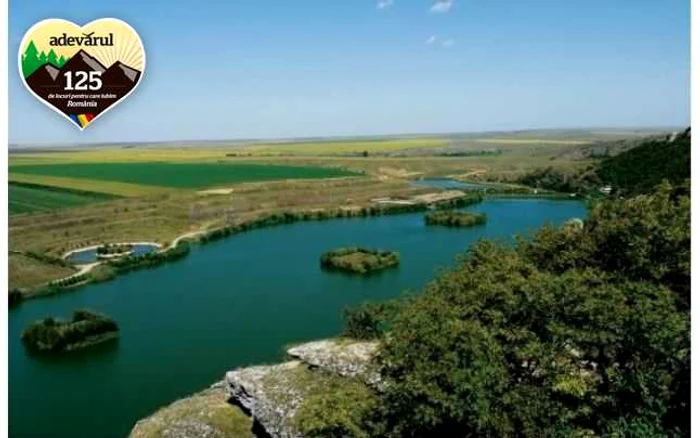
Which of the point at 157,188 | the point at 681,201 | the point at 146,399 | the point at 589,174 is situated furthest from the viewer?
the point at 589,174

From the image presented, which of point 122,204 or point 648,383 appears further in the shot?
point 122,204

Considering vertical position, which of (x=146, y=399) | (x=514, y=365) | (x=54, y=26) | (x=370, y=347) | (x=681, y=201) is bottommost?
(x=146, y=399)

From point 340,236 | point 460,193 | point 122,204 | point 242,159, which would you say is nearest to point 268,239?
point 340,236

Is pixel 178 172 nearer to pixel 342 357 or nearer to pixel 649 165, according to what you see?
pixel 649 165

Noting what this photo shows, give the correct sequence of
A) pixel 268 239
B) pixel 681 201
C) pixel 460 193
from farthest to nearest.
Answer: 1. pixel 460 193
2. pixel 268 239
3. pixel 681 201

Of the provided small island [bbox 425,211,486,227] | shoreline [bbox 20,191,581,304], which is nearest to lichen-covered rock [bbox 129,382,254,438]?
shoreline [bbox 20,191,581,304]

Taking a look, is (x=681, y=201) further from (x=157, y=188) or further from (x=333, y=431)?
(x=157, y=188)

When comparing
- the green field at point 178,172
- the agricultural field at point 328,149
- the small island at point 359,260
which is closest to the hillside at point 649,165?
the small island at point 359,260
